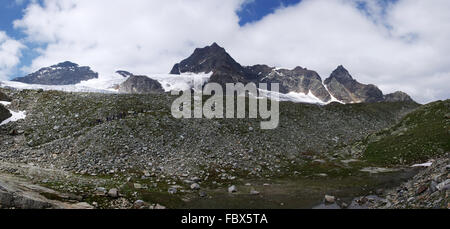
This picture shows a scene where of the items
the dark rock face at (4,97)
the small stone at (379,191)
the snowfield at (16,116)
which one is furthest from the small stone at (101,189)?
the dark rock face at (4,97)

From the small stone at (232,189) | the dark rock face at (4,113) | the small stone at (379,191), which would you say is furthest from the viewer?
the dark rock face at (4,113)

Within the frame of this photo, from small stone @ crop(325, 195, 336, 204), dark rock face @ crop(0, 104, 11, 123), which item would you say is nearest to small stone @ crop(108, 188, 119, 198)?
small stone @ crop(325, 195, 336, 204)

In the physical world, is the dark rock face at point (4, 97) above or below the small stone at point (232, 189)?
above

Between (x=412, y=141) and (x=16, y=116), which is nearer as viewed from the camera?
(x=412, y=141)

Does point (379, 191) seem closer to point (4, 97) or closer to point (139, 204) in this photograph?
point (139, 204)

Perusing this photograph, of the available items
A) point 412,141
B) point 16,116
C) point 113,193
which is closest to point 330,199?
point 113,193

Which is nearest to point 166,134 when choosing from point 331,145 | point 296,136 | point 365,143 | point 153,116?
point 153,116

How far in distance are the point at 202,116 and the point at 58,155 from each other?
2451 centimetres

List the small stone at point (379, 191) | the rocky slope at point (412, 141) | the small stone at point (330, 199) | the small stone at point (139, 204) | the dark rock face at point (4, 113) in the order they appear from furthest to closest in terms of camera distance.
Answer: the dark rock face at point (4, 113) → the rocky slope at point (412, 141) → the small stone at point (379, 191) → the small stone at point (330, 199) → the small stone at point (139, 204)

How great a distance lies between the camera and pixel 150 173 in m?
31.4

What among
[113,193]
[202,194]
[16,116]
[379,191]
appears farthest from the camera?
[16,116]

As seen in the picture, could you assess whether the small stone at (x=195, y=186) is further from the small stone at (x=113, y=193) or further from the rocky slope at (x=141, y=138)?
the small stone at (x=113, y=193)

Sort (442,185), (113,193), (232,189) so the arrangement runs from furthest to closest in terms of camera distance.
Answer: (232,189), (113,193), (442,185)
